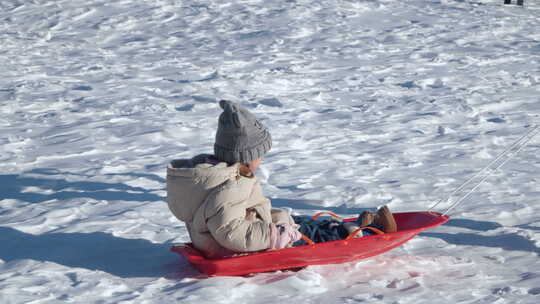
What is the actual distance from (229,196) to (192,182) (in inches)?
7.3

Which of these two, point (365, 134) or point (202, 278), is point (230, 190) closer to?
point (202, 278)

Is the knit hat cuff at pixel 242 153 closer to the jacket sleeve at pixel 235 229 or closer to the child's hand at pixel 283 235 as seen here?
the jacket sleeve at pixel 235 229

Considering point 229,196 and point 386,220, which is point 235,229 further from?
point 386,220

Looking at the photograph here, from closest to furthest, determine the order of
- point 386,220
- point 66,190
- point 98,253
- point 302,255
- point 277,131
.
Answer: point 302,255
point 386,220
point 98,253
point 66,190
point 277,131

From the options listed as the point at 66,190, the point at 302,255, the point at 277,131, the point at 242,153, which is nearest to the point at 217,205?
the point at 242,153

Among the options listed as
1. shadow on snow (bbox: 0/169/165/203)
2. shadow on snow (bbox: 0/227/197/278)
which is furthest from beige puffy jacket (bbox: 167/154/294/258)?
shadow on snow (bbox: 0/169/165/203)

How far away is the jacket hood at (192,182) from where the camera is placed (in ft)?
10.2

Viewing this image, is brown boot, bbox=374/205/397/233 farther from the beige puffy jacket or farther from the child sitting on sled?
the beige puffy jacket

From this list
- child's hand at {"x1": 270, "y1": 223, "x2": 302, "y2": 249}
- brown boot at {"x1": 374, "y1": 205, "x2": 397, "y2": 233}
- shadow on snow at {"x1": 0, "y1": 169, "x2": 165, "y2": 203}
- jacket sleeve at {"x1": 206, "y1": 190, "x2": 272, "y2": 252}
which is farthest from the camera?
shadow on snow at {"x1": 0, "y1": 169, "x2": 165, "y2": 203}

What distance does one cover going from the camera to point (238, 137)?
10.4 ft

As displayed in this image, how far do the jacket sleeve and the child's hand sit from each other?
0.04 m

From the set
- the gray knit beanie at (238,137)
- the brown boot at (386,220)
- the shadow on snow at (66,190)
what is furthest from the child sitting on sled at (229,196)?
the shadow on snow at (66,190)

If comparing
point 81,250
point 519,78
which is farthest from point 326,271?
point 519,78

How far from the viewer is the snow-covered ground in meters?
3.29
